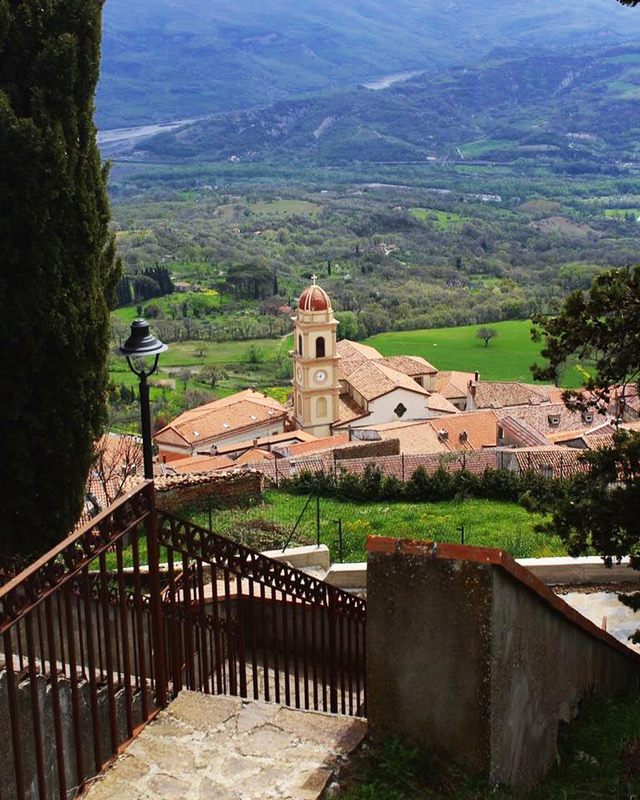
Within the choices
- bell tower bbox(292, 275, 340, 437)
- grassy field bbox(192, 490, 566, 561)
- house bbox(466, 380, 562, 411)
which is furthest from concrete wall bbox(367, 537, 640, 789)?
house bbox(466, 380, 562, 411)

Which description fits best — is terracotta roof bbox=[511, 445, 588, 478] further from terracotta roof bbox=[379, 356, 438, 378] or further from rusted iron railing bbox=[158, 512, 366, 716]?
terracotta roof bbox=[379, 356, 438, 378]

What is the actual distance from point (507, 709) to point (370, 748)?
681 millimetres

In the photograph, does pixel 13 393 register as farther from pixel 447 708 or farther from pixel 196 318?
pixel 196 318

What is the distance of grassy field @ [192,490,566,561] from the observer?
1106 cm

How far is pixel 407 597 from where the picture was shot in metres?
4.32

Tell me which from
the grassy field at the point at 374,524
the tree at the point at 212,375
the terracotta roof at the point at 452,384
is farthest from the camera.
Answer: the tree at the point at 212,375

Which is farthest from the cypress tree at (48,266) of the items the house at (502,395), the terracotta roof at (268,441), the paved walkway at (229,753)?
the house at (502,395)

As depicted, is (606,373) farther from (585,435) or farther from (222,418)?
(222,418)

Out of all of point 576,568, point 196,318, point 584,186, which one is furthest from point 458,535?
point 584,186

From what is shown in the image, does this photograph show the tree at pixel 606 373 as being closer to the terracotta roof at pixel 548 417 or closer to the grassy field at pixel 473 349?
the terracotta roof at pixel 548 417

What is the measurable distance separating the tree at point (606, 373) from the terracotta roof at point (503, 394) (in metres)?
37.7

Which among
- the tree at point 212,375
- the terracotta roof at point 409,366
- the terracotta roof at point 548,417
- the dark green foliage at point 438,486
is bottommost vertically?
the tree at point 212,375

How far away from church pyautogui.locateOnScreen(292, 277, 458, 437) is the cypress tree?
31.1 meters

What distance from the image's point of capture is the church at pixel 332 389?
3988cm
